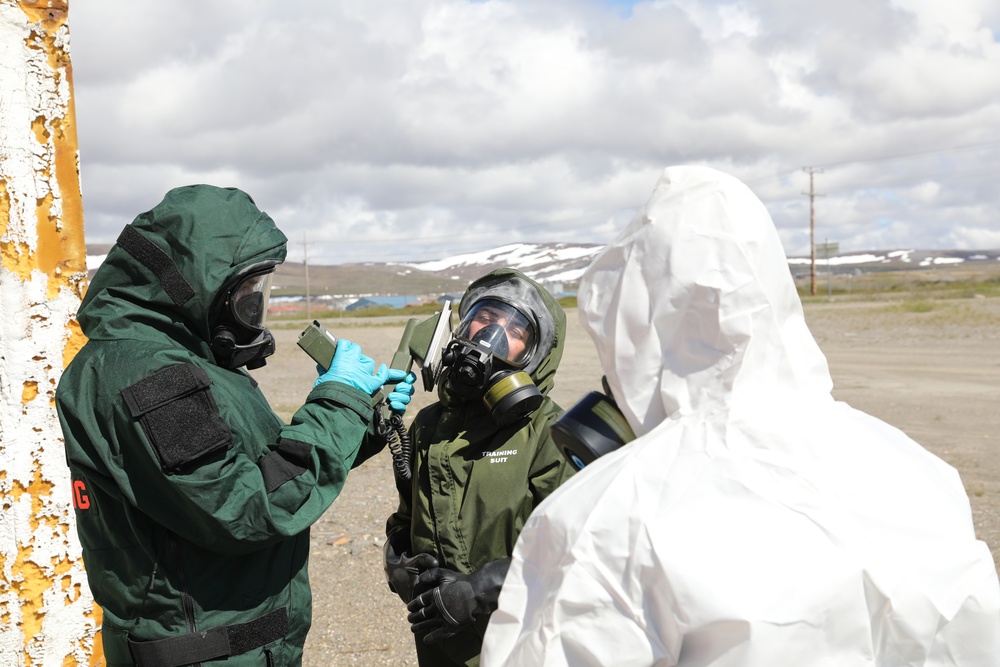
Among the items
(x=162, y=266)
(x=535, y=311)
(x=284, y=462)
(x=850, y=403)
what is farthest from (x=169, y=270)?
(x=850, y=403)

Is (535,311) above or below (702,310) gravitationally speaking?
below

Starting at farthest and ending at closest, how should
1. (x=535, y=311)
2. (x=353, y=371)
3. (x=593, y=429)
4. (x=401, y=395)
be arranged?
(x=535, y=311) < (x=401, y=395) < (x=353, y=371) < (x=593, y=429)

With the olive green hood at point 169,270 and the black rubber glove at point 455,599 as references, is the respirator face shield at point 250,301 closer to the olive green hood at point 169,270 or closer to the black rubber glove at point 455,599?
the olive green hood at point 169,270

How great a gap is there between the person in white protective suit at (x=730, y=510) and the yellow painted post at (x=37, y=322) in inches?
99.8

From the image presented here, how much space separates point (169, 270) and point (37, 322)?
1.24 meters

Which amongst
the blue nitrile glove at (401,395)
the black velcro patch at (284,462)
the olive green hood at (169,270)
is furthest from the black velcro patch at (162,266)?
the blue nitrile glove at (401,395)

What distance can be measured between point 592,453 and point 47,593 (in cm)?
260

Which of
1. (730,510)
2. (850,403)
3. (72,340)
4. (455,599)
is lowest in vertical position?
(850,403)

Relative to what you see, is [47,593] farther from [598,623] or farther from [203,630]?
[598,623]

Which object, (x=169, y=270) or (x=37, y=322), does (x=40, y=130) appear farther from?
(x=169, y=270)

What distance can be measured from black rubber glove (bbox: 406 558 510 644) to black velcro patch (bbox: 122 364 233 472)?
93 cm

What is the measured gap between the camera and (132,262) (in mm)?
2451

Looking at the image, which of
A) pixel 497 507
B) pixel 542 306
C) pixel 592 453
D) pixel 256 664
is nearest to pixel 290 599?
pixel 256 664

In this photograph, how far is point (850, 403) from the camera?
12.7 m
